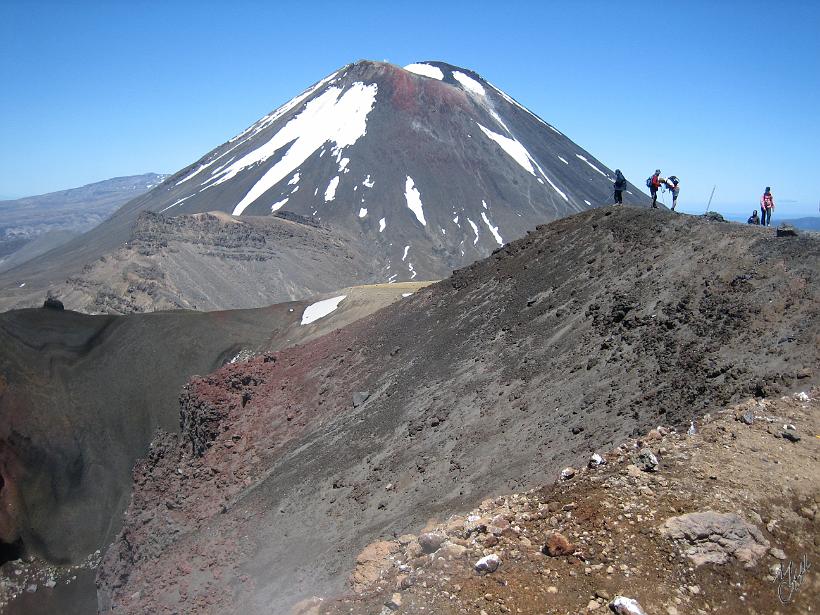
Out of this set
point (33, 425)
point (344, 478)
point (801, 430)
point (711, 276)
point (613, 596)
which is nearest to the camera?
point (613, 596)

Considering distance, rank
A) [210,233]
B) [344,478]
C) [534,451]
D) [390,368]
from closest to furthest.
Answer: [534,451] → [344,478] → [390,368] → [210,233]

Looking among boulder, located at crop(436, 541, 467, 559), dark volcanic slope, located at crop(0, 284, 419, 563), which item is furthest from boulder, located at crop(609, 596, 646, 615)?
dark volcanic slope, located at crop(0, 284, 419, 563)

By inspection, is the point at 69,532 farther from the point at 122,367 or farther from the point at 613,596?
the point at 613,596

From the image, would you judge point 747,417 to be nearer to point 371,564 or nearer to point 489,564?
point 489,564

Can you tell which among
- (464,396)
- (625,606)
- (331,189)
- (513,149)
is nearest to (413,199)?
(331,189)

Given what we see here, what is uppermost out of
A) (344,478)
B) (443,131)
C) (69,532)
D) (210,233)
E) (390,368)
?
(443,131)

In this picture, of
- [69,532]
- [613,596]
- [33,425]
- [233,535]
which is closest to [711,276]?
[613,596]

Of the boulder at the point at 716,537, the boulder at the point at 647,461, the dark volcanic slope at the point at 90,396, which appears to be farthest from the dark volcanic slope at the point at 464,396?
the boulder at the point at 716,537
